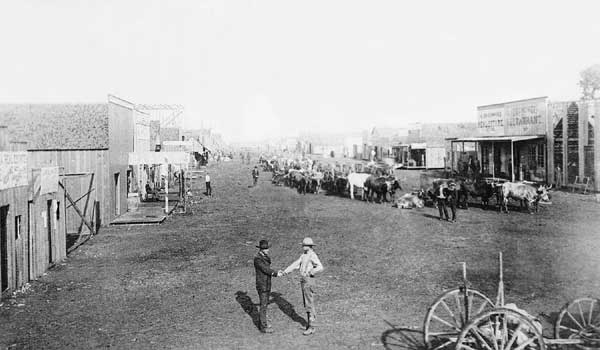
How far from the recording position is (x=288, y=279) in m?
13.4

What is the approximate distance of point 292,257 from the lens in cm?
1553

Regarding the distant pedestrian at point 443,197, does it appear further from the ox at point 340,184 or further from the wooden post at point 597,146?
the wooden post at point 597,146

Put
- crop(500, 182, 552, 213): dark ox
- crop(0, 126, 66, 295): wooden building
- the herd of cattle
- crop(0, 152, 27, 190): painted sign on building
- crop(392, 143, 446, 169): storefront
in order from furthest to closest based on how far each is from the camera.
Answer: crop(392, 143, 446, 169): storefront → the herd of cattle → crop(500, 182, 552, 213): dark ox → crop(0, 126, 66, 295): wooden building → crop(0, 152, 27, 190): painted sign on building

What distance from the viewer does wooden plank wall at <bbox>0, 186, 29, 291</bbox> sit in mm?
12359

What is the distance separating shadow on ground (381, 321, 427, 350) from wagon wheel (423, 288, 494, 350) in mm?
211

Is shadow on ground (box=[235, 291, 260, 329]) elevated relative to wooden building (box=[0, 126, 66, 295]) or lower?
lower

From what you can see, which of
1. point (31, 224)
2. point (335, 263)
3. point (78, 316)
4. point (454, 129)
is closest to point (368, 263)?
point (335, 263)

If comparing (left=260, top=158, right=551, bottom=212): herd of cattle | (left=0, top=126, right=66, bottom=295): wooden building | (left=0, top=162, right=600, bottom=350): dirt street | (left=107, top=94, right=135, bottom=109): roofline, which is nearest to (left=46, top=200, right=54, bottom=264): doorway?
(left=0, top=126, right=66, bottom=295): wooden building

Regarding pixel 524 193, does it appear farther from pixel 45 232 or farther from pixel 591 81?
pixel 591 81

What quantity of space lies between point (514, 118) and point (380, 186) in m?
15.3

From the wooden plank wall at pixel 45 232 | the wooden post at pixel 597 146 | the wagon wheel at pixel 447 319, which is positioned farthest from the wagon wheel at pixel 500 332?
the wooden post at pixel 597 146

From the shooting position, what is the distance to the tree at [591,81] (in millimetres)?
66500

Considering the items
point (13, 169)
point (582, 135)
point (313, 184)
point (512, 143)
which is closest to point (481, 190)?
point (512, 143)

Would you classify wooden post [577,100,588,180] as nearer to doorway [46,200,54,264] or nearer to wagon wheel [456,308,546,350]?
wagon wheel [456,308,546,350]
